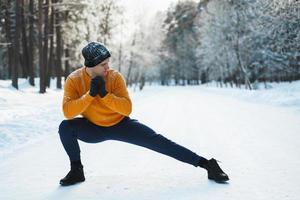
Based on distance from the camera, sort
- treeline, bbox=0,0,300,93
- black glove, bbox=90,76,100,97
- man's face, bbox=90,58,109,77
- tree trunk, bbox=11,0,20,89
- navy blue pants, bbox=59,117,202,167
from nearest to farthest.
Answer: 1. black glove, bbox=90,76,100,97
2. man's face, bbox=90,58,109,77
3. navy blue pants, bbox=59,117,202,167
4. tree trunk, bbox=11,0,20,89
5. treeline, bbox=0,0,300,93

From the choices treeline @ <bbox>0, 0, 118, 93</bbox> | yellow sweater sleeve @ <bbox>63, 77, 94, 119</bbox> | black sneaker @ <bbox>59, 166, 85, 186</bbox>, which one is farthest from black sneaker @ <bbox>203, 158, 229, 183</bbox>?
treeline @ <bbox>0, 0, 118, 93</bbox>

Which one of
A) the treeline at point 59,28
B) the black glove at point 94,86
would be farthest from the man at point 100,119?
the treeline at point 59,28

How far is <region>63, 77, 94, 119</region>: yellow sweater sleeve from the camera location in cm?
411

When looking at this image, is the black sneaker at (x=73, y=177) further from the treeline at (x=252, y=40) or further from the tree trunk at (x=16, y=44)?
the tree trunk at (x=16, y=44)

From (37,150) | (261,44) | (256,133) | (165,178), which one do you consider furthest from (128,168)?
(261,44)

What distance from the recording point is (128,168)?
5441 mm

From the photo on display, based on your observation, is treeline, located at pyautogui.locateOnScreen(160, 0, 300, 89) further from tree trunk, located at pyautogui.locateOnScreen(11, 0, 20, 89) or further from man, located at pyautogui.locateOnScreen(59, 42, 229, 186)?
man, located at pyautogui.locateOnScreen(59, 42, 229, 186)

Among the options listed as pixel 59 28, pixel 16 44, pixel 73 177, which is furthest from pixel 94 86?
pixel 59 28

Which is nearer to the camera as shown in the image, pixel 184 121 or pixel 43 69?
pixel 184 121

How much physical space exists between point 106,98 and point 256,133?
559cm

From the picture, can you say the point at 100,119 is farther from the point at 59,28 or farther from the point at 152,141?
the point at 59,28

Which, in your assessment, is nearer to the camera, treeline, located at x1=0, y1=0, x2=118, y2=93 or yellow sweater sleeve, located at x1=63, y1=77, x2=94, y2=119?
yellow sweater sleeve, located at x1=63, y1=77, x2=94, y2=119

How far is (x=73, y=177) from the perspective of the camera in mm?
4465

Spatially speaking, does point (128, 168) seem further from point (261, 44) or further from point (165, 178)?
point (261, 44)
